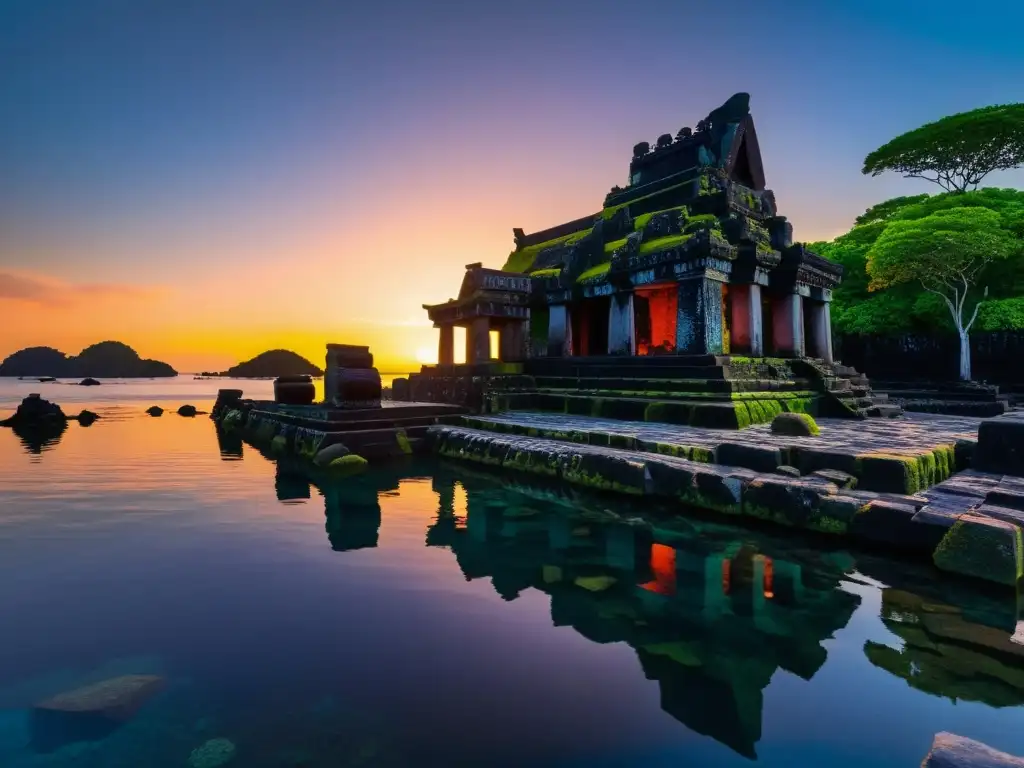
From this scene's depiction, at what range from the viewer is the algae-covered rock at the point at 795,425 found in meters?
8.84

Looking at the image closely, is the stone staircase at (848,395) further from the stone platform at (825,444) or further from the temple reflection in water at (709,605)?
the temple reflection in water at (709,605)

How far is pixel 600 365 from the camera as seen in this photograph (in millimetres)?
15141

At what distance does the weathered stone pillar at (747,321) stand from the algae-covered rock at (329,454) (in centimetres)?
1137

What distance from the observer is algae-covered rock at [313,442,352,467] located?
39.2 ft

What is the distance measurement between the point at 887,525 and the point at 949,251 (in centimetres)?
1917

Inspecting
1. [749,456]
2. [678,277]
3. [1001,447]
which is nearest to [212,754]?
[749,456]

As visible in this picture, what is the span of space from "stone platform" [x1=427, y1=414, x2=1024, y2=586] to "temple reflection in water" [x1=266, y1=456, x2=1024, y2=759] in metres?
0.43

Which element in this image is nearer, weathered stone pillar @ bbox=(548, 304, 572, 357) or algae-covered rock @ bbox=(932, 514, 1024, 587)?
algae-covered rock @ bbox=(932, 514, 1024, 587)

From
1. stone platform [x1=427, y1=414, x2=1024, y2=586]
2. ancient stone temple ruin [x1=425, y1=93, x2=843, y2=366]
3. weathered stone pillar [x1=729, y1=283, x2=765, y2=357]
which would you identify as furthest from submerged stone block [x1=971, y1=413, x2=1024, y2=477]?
weathered stone pillar [x1=729, y1=283, x2=765, y2=357]

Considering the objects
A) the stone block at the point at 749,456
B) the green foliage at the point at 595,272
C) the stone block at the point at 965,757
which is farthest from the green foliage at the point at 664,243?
the stone block at the point at 965,757

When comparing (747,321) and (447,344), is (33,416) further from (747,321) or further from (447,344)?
(747,321)

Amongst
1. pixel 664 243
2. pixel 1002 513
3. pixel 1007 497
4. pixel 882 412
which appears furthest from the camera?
pixel 664 243

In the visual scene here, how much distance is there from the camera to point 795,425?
8.89 meters

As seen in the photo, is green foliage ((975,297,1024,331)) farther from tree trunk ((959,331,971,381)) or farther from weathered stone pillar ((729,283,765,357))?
weathered stone pillar ((729,283,765,357))
